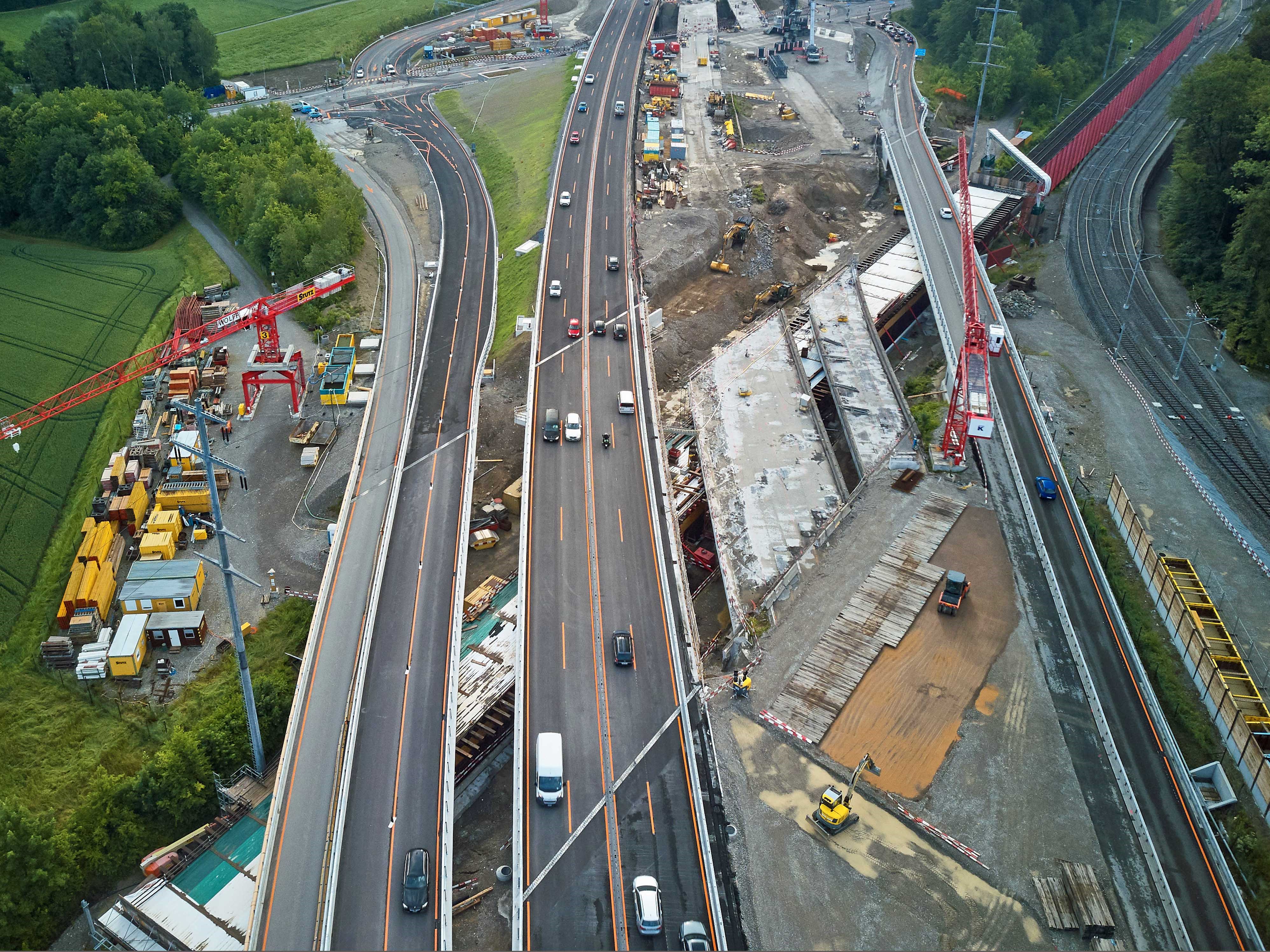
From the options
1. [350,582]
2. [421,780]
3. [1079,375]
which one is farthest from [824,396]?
[421,780]

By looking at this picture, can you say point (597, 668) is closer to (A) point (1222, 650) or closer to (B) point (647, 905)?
(B) point (647, 905)

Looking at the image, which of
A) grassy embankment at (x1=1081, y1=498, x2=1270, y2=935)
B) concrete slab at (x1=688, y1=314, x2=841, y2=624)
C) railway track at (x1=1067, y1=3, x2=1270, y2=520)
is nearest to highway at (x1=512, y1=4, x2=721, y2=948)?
concrete slab at (x1=688, y1=314, x2=841, y2=624)

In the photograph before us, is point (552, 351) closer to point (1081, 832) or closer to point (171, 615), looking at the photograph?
point (171, 615)

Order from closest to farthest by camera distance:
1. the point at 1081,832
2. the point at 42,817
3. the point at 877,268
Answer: the point at 1081,832, the point at 42,817, the point at 877,268

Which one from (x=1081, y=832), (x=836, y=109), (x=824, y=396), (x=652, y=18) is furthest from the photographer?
(x=652, y=18)

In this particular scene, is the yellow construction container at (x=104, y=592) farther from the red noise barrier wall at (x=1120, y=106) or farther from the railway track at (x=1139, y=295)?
the red noise barrier wall at (x=1120, y=106)

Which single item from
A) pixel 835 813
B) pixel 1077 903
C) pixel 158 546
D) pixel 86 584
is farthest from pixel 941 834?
pixel 86 584

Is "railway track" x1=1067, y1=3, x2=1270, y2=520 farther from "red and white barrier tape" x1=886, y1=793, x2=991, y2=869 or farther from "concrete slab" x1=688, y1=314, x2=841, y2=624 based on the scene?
"red and white barrier tape" x1=886, y1=793, x2=991, y2=869
